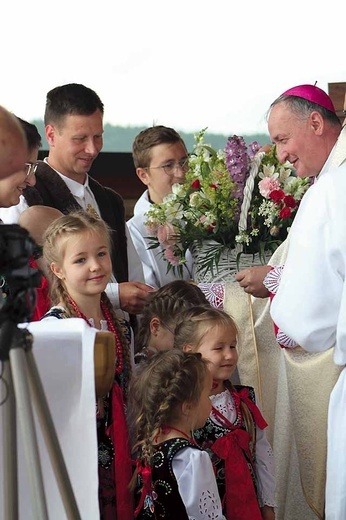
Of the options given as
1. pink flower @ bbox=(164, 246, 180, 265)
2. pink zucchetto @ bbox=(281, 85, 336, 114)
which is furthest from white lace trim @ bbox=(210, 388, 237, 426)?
pink zucchetto @ bbox=(281, 85, 336, 114)

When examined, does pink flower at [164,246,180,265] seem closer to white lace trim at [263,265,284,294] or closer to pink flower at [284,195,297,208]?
pink flower at [284,195,297,208]

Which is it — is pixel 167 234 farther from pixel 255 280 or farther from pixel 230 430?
pixel 230 430

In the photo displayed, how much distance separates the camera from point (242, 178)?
4312 mm

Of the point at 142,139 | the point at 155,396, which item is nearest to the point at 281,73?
the point at 142,139

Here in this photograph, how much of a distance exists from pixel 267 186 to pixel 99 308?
96 cm

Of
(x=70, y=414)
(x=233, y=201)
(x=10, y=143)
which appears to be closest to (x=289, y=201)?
(x=233, y=201)

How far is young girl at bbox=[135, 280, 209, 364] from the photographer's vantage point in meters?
3.93

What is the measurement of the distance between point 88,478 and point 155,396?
97cm

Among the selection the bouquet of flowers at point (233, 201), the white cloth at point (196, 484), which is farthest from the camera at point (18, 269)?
the bouquet of flowers at point (233, 201)

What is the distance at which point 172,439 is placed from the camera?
318 centimetres

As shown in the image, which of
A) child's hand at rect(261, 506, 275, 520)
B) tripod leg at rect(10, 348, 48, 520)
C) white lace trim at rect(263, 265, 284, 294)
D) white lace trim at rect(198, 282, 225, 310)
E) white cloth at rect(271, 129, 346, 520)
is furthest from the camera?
white lace trim at rect(198, 282, 225, 310)

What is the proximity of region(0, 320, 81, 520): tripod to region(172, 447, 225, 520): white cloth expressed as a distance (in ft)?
3.93

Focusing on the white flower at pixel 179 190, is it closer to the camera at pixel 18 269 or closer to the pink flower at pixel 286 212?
the pink flower at pixel 286 212

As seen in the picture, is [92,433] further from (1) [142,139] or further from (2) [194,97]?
Result: (2) [194,97]
